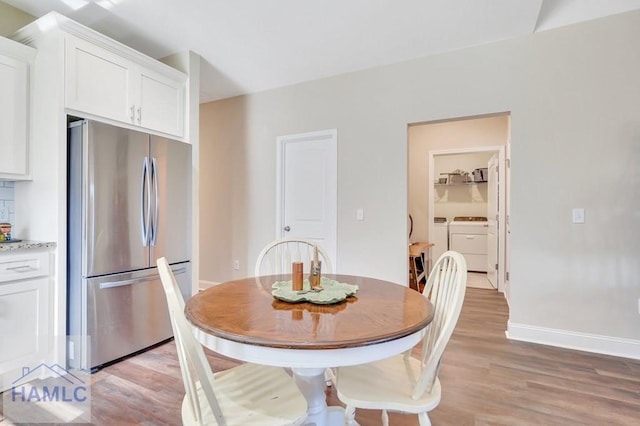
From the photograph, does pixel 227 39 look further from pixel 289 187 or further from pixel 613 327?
pixel 613 327

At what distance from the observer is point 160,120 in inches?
114

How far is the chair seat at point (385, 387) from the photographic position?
1.18 metres

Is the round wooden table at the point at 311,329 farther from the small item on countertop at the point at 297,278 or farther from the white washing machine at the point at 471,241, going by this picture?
the white washing machine at the point at 471,241

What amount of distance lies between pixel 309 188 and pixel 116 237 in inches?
79.1

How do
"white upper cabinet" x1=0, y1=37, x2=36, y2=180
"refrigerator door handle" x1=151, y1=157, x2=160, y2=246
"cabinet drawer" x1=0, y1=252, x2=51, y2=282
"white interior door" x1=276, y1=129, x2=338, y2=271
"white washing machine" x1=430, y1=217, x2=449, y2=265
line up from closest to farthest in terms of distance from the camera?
"cabinet drawer" x1=0, y1=252, x2=51, y2=282 → "white upper cabinet" x1=0, y1=37, x2=36, y2=180 → "refrigerator door handle" x1=151, y1=157, x2=160, y2=246 → "white interior door" x1=276, y1=129, x2=338, y2=271 → "white washing machine" x1=430, y1=217, x2=449, y2=265

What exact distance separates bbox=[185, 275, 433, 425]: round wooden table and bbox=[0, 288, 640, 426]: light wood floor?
31.0 inches

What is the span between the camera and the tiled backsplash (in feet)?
7.93

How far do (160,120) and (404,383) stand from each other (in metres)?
2.83

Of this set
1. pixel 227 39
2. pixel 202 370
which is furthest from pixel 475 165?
pixel 202 370

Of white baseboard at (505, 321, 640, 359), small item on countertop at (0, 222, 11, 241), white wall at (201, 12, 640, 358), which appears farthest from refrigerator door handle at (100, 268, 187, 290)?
white baseboard at (505, 321, 640, 359)

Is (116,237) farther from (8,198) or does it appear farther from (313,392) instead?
(313,392)

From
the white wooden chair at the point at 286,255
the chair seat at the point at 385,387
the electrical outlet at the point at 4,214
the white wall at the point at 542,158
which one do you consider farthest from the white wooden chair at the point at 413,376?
the electrical outlet at the point at 4,214

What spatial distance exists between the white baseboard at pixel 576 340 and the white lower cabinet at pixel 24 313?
142 inches

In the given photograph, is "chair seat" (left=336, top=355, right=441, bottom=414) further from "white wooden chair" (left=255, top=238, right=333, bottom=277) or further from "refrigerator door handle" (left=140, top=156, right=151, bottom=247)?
"refrigerator door handle" (left=140, top=156, right=151, bottom=247)
